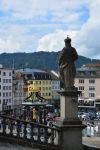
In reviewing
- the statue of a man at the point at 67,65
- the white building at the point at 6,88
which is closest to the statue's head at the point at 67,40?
→ the statue of a man at the point at 67,65

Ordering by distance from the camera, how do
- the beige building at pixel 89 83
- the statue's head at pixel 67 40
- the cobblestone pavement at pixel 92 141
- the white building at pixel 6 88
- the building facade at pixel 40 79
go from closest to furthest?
the statue's head at pixel 67 40 → the cobblestone pavement at pixel 92 141 → the white building at pixel 6 88 → the beige building at pixel 89 83 → the building facade at pixel 40 79

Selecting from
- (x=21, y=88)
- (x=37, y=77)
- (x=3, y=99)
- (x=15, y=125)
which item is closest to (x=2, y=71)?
(x=3, y=99)

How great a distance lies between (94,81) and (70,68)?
152 m

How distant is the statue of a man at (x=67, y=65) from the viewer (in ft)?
59.8

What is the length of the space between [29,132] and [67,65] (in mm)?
2912

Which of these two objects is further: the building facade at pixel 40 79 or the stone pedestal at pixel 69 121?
the building facade at pixel 40 79

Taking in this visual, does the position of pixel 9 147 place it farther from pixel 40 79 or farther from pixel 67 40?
pixel 40 79

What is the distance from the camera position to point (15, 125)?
59.6 feet

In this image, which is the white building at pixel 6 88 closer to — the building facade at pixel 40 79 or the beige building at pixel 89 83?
the building facade at pixel 40 79

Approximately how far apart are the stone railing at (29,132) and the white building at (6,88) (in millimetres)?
124645

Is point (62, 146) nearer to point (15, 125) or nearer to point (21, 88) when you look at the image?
point (15, 125)

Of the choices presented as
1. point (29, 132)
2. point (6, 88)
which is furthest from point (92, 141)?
point (6, 88)

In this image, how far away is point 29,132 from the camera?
18812mm

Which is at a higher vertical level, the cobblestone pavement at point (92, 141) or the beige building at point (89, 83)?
the beige building at point (89, 83)
